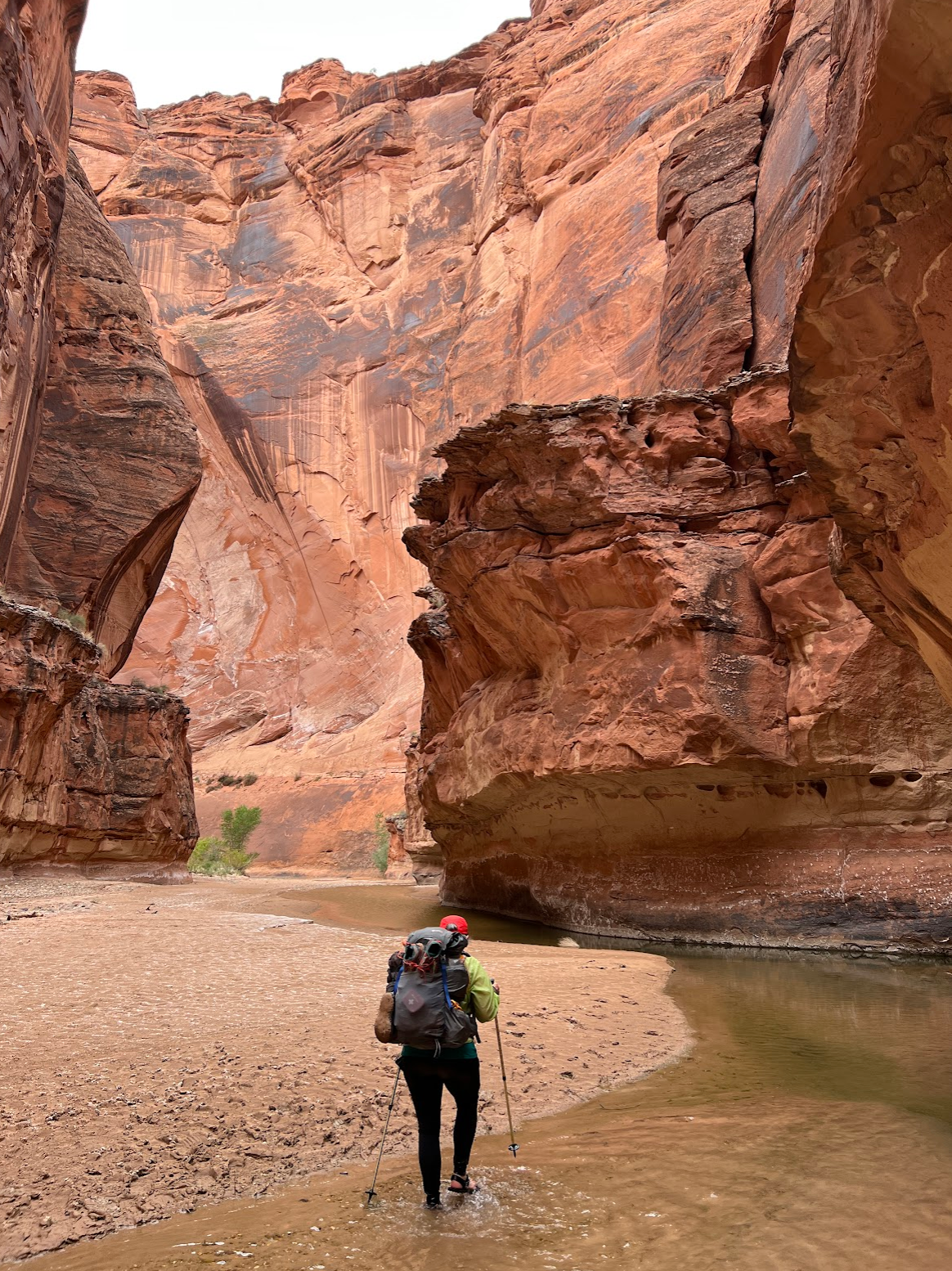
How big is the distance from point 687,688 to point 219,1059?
8.83 m

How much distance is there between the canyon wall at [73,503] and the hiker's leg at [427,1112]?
17235 millimetres

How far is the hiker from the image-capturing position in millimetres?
3939

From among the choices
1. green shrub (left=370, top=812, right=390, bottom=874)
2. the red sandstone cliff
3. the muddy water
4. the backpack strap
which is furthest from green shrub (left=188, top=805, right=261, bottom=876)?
the backpack strap

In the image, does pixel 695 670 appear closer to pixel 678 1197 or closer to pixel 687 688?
pixel 687 688

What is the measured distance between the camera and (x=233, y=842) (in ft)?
152

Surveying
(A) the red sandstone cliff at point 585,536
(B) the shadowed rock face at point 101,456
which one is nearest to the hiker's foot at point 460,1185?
(A) the red sandstone cliff at point 585,536

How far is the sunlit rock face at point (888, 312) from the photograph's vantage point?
12.2 ft

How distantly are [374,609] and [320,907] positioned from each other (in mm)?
37343

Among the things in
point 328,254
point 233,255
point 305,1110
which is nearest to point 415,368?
point 328,254

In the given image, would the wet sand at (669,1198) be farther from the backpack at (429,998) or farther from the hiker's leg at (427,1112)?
the backpack at (429,998)

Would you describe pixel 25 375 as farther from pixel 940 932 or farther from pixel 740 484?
pixel 940 932

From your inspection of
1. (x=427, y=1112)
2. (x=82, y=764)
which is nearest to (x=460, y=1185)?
(x=427, y=1112)

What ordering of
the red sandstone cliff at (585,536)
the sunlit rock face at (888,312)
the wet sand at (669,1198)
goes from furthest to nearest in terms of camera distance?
1. the red sandstone cliff at (585,536)
2. the sunlit rock face at (888,312)
3. the wet sand at (669,1198)

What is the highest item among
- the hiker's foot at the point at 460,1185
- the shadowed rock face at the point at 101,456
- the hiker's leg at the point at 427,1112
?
the shadowed rock face at the point at 101,456
